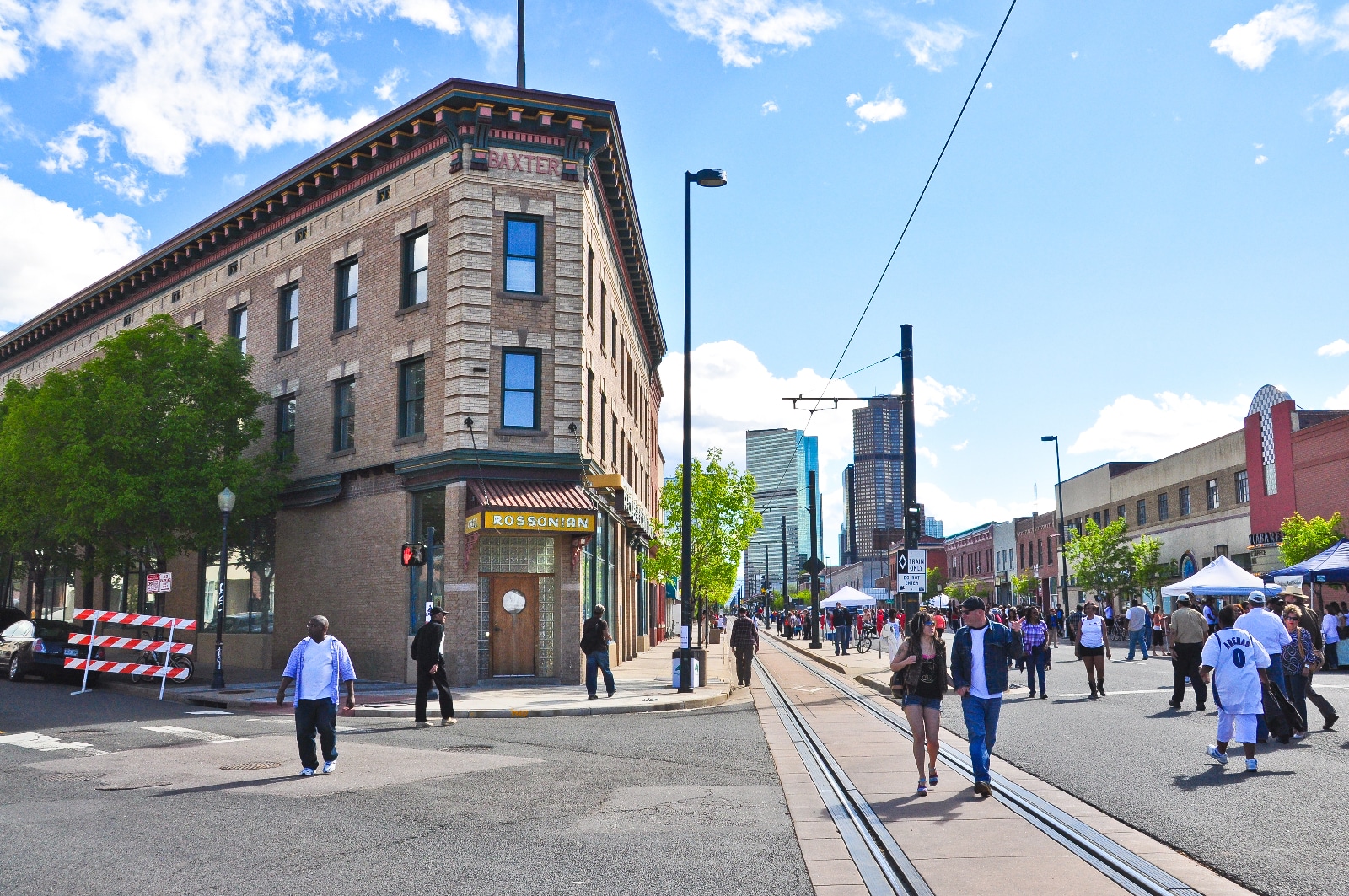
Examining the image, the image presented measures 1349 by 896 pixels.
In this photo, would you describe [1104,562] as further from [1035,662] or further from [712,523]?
[1035,662]

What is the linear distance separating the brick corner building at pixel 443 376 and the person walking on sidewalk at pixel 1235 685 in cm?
1392

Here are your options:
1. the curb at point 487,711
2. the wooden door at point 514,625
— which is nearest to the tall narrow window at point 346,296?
the wooden door at point 514,625

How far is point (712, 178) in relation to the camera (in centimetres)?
2208

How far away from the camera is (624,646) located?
116 feet

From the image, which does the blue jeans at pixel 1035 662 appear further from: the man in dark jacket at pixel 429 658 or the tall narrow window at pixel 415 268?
the tall narrow window at pixel 415 268

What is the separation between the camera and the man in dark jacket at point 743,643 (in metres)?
24.1

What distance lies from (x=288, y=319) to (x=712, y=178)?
44.2ft

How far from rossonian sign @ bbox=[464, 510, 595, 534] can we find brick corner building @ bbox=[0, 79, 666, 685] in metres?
0.05

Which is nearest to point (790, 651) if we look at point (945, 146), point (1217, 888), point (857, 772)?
point (945, 146)

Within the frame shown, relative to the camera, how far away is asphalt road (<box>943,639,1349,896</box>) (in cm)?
Answer: 722

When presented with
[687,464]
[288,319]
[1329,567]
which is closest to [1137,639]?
[1329,567]

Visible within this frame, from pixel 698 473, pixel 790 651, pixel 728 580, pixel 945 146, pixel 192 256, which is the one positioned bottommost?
pixel 790 651

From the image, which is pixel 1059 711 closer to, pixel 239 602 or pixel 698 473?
pixel 239 602

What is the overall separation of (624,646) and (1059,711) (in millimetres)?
19827
